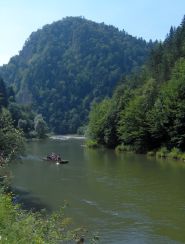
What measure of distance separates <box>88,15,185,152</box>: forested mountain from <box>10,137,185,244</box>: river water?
509 inches

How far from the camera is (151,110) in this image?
83500mm

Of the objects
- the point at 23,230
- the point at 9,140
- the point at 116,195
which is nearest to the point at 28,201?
the point at 9,140

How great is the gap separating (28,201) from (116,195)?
24.4ft

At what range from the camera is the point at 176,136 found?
74188 millimetres

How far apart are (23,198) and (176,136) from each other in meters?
41.0

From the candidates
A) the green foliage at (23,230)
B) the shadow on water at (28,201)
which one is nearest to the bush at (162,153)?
the shadow on water at (28,201)

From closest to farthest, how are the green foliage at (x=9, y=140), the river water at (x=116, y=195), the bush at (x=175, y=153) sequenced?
the river water at (x=116, y=195) < the green foliage at (x=9, y=140) < the bush at (x=175, y=153)

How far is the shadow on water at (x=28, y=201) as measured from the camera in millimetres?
33706

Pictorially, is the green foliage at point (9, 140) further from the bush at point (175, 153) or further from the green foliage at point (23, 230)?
the bush at point (175, 153)

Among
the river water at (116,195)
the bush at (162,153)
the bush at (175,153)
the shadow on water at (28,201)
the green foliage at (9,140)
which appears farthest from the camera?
the bush at (162,153)

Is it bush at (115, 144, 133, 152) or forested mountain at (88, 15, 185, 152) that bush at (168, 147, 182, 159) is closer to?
forested mountain at (88, 15, 185, 152)

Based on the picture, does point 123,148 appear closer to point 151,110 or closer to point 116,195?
point 151,110

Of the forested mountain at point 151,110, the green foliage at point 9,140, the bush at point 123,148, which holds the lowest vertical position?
the bush at point 123,148

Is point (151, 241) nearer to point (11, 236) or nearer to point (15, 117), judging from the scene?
point (11, 236)
